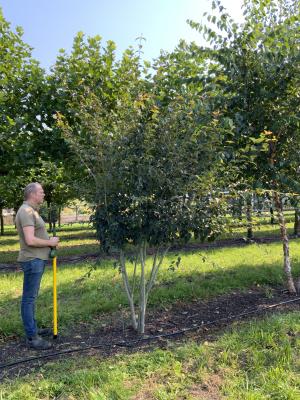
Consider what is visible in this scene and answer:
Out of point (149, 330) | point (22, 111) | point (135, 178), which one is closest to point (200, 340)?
point (149, 330)

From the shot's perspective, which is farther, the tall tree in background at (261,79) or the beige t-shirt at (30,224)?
the tall tree in background at (261,79)

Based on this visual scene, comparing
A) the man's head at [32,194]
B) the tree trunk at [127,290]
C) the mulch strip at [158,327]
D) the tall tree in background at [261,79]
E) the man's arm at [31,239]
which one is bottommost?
the mulch strip at [158,327]

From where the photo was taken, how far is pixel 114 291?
21.6ft

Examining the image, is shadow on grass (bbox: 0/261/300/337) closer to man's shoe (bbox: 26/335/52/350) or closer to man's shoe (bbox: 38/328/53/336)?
man's shoe (bbox: 38/328/53/336)

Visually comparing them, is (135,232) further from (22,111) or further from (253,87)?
(22,111)

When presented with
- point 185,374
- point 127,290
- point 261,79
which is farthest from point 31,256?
point 261,79

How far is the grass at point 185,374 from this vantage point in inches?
128

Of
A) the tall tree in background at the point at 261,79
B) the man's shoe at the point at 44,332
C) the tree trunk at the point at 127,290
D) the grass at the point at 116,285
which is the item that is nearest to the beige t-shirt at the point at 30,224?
the tree trunk at the point at 127,290

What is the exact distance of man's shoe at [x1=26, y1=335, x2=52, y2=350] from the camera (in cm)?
445

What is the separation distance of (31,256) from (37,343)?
3.22ft

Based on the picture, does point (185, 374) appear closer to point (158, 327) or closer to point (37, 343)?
point (158, 327)

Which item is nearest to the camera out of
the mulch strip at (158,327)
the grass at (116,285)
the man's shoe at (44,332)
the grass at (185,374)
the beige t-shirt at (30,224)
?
the grass at (185,374)

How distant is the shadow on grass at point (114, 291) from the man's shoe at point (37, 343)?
19.3 inches

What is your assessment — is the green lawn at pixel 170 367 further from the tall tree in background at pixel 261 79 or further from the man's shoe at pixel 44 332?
the tall tree in background at pixel 261 79
